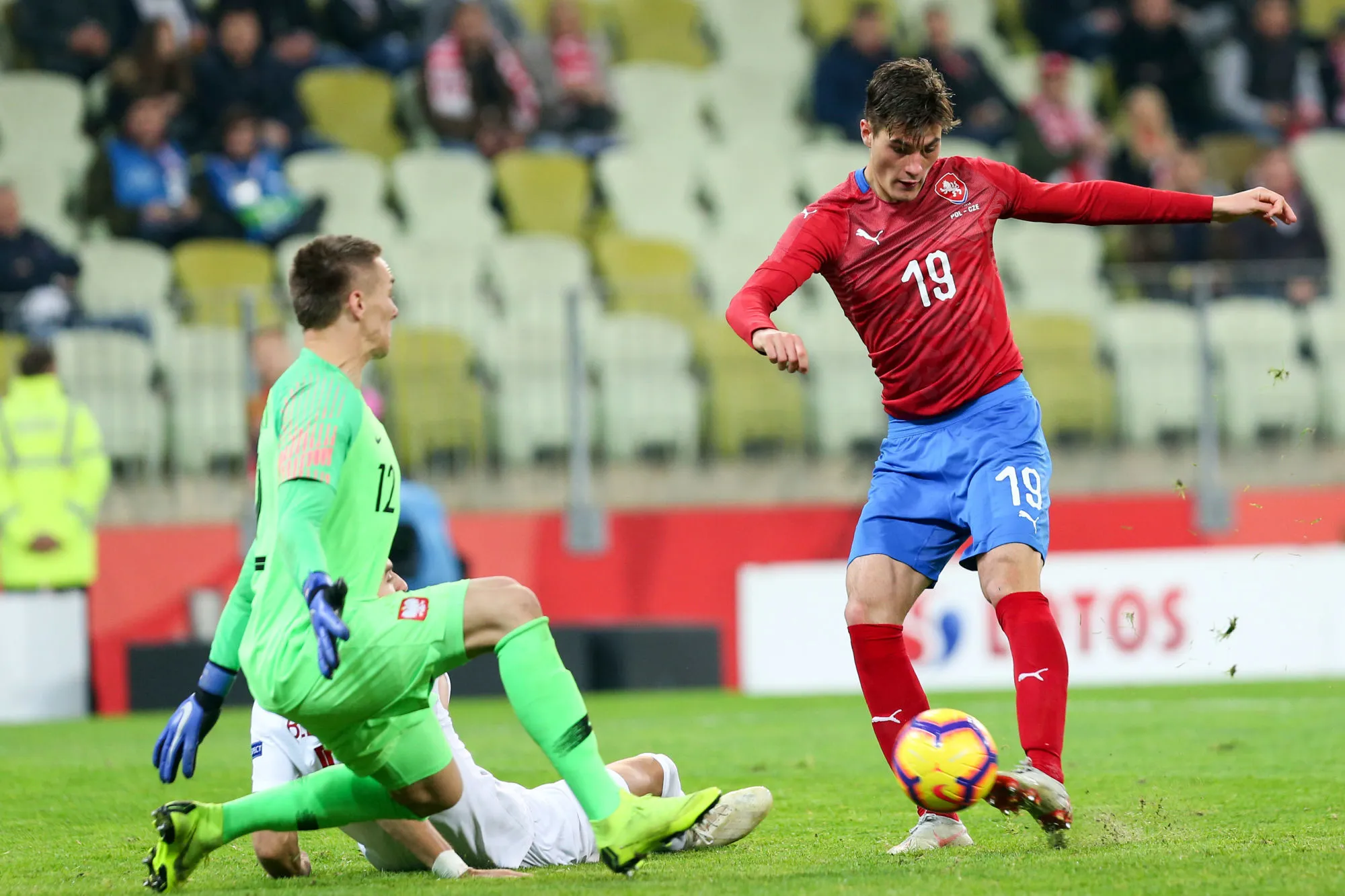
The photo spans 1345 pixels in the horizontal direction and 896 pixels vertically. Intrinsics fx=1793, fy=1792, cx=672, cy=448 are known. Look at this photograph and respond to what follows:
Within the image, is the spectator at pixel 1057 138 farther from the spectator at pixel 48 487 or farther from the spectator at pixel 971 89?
the spectator at pixel 48 487

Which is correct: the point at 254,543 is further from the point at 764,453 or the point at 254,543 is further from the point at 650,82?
the point at 650,82

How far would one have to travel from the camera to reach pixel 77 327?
39.9 ft

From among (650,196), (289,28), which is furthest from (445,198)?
(289,28)

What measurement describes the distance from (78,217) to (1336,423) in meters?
9.38

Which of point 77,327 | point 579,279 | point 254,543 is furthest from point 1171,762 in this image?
point 77,327

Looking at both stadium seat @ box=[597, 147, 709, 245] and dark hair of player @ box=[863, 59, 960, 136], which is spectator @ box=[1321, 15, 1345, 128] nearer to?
stadium seat @ box=[597, 147, 709, 245]

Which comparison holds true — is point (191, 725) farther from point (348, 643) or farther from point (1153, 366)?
point (1153, 366)

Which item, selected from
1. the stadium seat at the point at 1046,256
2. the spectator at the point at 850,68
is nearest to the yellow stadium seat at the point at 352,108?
the spectator at the point at 850,68

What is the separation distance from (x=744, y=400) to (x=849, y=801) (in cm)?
619

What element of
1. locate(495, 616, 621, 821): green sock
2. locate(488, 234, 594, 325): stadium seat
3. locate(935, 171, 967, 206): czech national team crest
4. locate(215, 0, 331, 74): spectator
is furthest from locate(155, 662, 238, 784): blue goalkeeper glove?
locate(215, 0, 331, 74): spectator

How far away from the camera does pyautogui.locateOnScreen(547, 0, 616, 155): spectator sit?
581 inches

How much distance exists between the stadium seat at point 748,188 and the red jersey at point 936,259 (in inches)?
346

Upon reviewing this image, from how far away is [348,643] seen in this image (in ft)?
13.6

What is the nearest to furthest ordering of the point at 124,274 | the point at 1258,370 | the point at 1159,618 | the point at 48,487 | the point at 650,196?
the point at 1159,618, the point at 48,487, the point at 1258,370, the point at 124,274, the point at 650,196
